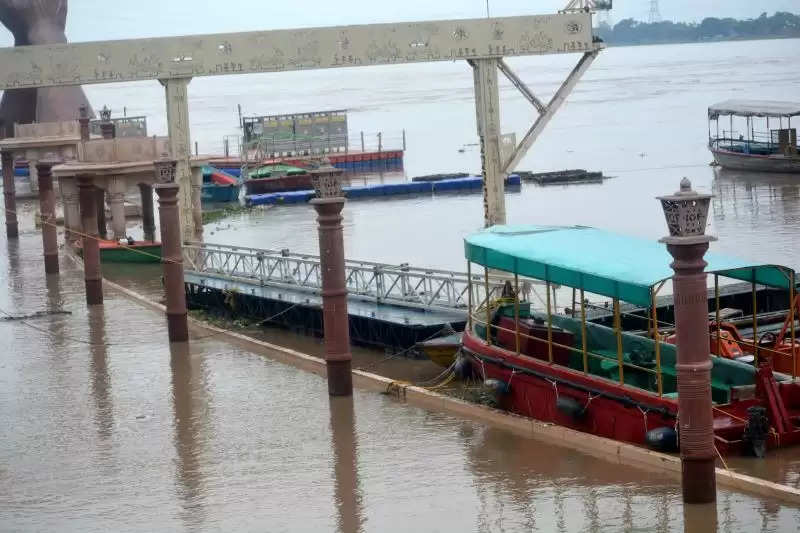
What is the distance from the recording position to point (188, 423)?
17703 mm

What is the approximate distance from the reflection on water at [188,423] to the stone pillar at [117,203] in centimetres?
1164

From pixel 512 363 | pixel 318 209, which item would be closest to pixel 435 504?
pixel 512 363

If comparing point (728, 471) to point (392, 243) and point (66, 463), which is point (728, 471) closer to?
point (66, 463)

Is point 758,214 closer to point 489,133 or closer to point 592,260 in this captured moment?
point 489,133

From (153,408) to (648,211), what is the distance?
3310 centimetres

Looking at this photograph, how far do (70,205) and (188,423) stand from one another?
23.6 metres

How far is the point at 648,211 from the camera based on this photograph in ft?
162

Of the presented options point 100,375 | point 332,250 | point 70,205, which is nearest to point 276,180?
point 70,205

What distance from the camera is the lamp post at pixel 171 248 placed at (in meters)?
22.1

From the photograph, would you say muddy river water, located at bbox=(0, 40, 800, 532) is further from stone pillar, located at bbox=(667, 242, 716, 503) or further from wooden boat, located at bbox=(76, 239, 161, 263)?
wooden boat, located at bbox=(76, 239, 161, 263)

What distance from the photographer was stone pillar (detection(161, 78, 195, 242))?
26.9 metres

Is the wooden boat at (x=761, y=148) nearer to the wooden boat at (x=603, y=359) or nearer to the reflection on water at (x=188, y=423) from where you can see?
the reflection on water at (x=188, y=423)

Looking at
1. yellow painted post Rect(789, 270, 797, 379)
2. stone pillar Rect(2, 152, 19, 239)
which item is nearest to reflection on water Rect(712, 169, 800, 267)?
yellow painted post Rect(789, 270, 797, 379)

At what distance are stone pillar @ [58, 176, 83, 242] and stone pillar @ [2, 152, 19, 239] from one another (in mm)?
1859
